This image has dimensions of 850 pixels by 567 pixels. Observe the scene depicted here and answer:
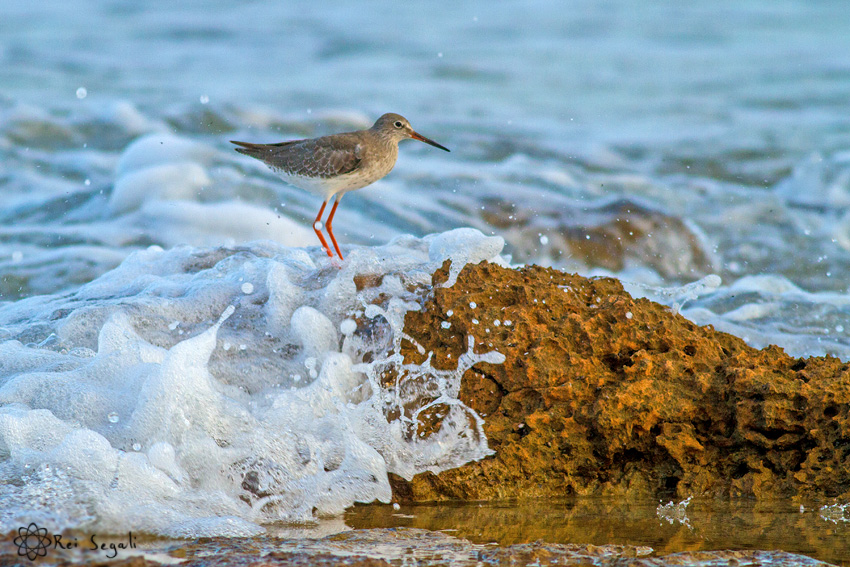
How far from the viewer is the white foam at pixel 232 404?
2781 mm

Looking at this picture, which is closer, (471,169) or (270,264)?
(270,264)

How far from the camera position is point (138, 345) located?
11.5ft

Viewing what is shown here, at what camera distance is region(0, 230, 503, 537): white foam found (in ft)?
9.12

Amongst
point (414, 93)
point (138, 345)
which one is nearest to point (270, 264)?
point (138, 345)

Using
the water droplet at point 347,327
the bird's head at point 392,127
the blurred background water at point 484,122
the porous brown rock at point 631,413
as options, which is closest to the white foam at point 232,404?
the water droplet at point 347,327

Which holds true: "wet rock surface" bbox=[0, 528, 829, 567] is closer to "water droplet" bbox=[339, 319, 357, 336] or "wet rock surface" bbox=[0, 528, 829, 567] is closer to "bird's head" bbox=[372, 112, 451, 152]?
"water droplet" bbox=[339, 319, 357, 336]

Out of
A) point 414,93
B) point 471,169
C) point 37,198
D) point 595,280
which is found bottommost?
point 595,280

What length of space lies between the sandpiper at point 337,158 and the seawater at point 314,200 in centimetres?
57

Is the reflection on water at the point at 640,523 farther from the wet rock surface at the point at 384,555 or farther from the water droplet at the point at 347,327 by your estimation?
the water droplet at the point at 347,327

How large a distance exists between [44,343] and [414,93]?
1190 cm

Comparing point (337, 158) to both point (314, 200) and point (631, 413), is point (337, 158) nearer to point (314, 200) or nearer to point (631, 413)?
point (631, 413)

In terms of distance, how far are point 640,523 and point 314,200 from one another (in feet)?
21.8

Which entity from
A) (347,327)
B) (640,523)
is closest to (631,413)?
(640,523)

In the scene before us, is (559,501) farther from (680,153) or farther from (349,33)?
(349,33)
